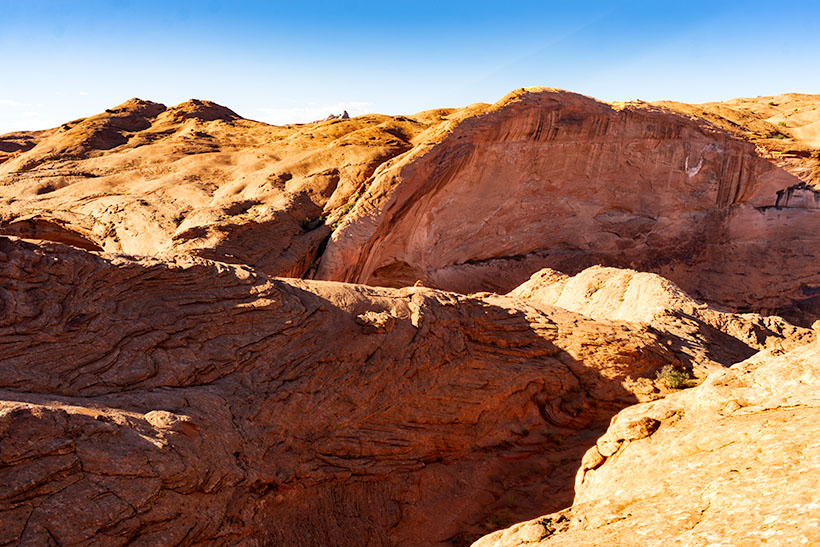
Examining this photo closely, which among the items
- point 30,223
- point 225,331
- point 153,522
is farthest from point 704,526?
point 30,223

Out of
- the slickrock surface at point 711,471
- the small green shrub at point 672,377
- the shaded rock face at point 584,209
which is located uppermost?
the shaded rock face at point 584,209

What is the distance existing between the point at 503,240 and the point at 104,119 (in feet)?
66.2

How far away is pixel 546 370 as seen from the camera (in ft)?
37.8

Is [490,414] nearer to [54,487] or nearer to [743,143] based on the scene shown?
[54,487]

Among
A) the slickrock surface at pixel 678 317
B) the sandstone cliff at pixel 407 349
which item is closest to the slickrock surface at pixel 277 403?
the sandstone cliff at pixel 407 349

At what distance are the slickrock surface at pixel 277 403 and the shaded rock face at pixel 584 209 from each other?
8.40 meters

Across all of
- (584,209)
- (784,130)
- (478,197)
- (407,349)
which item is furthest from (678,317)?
(784,130)

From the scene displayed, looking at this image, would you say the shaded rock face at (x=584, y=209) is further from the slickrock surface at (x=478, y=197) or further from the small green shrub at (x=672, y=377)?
the small green shrub at (x=672, y=377)

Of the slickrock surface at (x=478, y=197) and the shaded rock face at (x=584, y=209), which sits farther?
the shaded rock face at (x=584, y=209)

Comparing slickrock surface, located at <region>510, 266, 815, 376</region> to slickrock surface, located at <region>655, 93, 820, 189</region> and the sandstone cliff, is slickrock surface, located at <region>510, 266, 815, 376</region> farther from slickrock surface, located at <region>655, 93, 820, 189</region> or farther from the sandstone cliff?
slickrock surface, located at <region>655, 93, 820, 189</region>

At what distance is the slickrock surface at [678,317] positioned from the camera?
42.7 ft

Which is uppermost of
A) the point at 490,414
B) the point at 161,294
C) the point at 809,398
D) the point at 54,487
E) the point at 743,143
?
the point at 743,143

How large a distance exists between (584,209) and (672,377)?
40.2 feet

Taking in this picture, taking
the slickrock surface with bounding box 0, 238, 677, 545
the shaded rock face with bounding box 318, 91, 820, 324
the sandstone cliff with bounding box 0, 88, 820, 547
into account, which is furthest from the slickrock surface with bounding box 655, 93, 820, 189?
the slickrock surface with bounding box 0, 238, 677, 545
